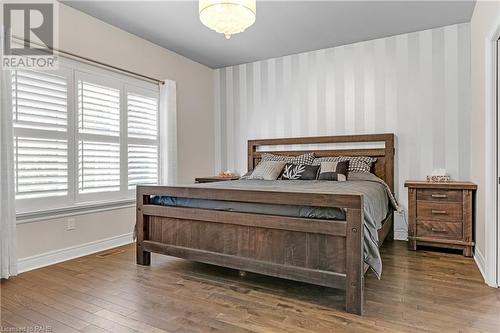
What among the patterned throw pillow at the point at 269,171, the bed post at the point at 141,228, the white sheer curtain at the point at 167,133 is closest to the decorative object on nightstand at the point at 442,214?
the patterned throw pillow at the point at 269,171

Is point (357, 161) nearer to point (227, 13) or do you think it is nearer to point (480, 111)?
point (480, 111)

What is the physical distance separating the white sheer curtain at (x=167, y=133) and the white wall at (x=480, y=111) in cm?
342

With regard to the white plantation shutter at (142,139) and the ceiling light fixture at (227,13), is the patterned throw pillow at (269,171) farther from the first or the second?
the ceiling light fixture at (227,13)

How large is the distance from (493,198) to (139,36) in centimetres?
399

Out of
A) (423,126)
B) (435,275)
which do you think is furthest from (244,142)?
(435,275)

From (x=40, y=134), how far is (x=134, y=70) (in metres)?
1.39

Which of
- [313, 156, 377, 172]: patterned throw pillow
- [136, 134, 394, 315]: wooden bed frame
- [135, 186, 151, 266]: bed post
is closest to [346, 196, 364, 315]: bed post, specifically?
[136, 134, 394, 315]: wooden bed frame

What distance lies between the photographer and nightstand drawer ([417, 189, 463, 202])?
321cm

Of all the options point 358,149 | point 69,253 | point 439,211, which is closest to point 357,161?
point 358,149

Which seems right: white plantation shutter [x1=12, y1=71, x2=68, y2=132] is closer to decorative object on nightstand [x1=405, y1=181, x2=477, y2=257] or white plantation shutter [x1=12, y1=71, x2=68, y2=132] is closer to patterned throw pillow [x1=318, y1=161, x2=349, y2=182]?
patterned throw pillow [x1=318, y1=161, x2=349, y2=182]

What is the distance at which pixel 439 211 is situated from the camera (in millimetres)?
3285

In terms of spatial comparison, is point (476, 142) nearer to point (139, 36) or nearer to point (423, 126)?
point (423, 126)

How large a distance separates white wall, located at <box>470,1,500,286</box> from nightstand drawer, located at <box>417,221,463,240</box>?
0.19 metres

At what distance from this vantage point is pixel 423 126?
3.82 meters
